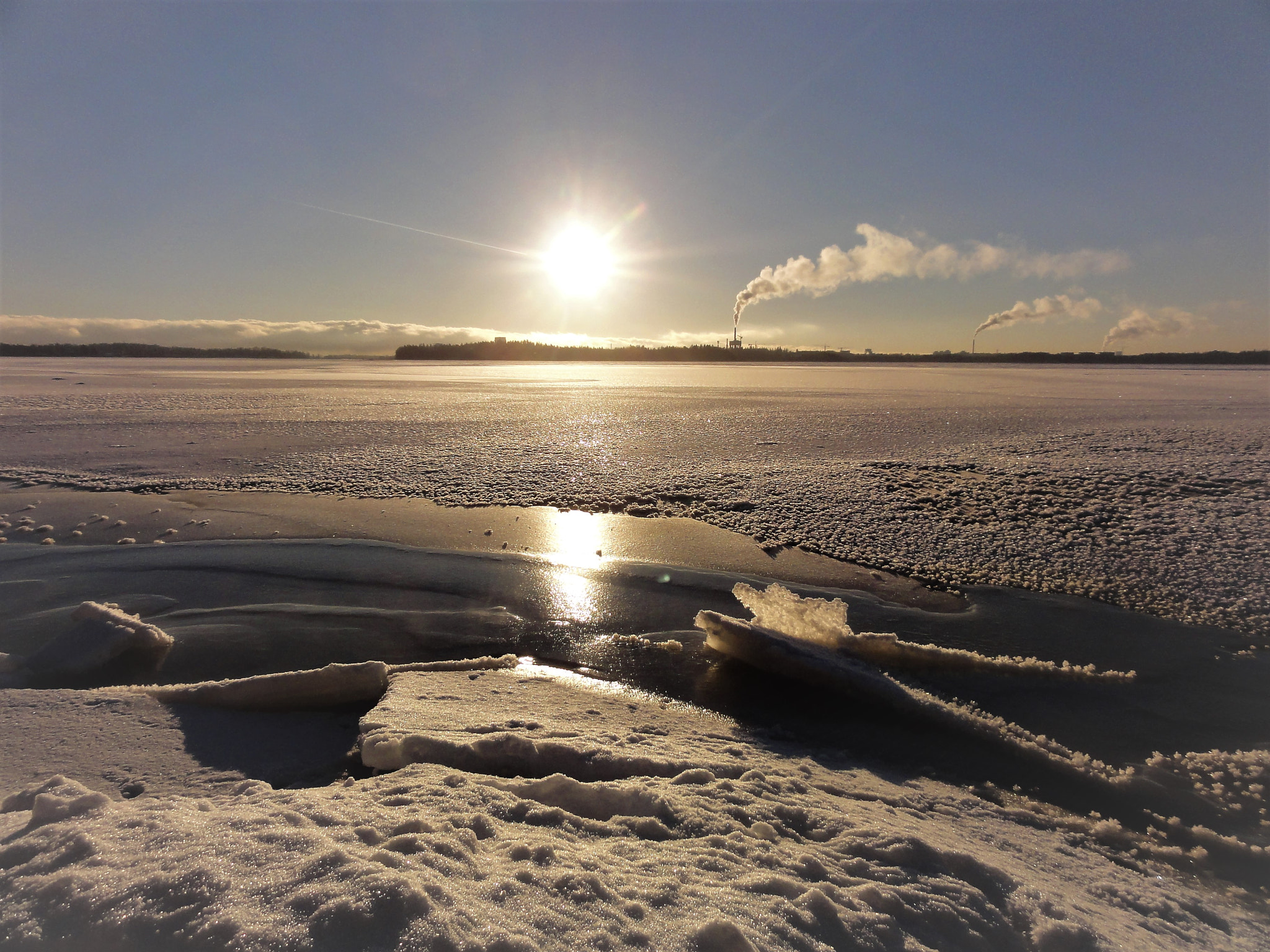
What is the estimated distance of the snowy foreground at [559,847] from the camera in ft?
3.56

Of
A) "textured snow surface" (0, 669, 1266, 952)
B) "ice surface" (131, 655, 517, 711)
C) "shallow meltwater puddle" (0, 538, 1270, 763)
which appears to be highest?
Result: "textured snow surface" (0, 669, 1266, 952)

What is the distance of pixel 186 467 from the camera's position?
247 inches

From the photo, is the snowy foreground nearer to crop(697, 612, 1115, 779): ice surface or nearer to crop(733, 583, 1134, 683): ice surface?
crop(697, 612, 1115, 779): ice surface

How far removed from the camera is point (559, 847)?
138 centimetres

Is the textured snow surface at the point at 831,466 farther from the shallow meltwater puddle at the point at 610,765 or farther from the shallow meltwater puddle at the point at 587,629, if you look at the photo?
the shallow meltwater puddle at the point at 610,765

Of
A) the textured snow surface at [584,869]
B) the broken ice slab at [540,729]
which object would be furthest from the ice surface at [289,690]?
the textured snow surface at [584,869]

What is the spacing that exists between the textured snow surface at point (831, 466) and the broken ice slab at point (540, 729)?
2.16 meters

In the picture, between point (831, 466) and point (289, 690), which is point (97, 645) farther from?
point (831, 466)

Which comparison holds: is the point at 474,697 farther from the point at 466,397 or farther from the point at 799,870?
the point at 466,397

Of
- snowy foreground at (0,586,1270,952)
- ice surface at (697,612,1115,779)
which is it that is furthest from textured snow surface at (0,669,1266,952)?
ice surface at (697,612,1115,779)

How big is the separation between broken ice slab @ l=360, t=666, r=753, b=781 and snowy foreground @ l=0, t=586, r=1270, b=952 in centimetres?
1

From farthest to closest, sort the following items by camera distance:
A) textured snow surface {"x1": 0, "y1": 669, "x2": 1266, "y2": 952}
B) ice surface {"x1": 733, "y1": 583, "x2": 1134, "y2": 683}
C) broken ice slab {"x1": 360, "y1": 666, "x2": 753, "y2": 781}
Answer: ice surface {"x1": 733, "y1": 583, "x2": 1134, "y2": 683} < broken ice slab {"x1": 360, "y1": 666, "x2": 753, "y2": 781} < textured snow surface {"x1": 0, "y1": 669, "x2": 1266, "y2": 952}

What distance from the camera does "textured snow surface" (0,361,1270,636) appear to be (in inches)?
148

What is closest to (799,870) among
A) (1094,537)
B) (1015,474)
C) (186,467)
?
(1094,537)
